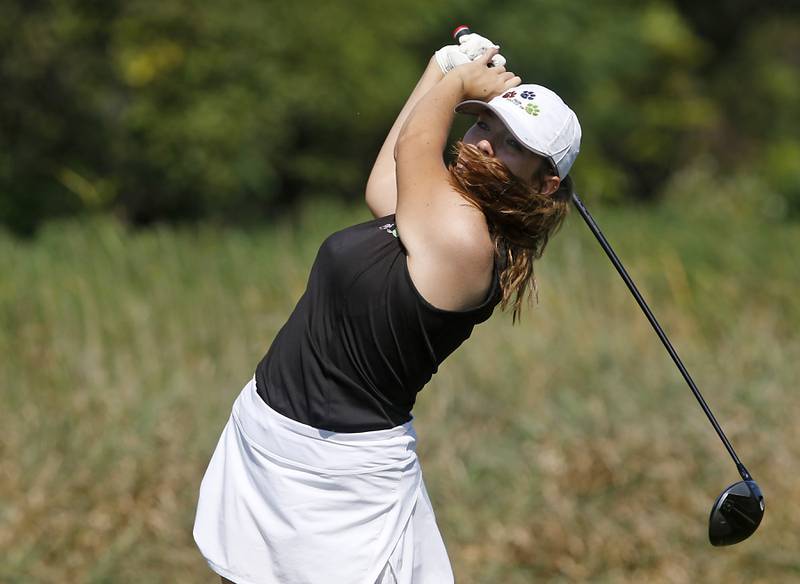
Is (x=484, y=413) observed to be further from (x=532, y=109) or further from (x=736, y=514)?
(x=532, y=109)

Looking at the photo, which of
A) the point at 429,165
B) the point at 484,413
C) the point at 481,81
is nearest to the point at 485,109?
the point at 481,81

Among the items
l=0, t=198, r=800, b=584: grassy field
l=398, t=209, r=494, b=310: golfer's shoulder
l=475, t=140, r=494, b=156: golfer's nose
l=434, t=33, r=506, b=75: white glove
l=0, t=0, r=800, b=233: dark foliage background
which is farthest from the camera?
l=0, t=0, r=800, b=233: dark foliage background

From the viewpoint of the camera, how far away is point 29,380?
624 cm

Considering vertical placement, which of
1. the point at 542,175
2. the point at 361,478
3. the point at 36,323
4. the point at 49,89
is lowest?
the point at 49,89

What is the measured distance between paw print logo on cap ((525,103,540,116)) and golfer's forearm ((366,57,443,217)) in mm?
474

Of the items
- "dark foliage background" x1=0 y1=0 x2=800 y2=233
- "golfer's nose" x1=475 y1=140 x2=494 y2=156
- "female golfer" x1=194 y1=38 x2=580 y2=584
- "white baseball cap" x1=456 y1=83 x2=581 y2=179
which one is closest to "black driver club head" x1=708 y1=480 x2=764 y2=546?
"female golfer" x1=194 y1=38 x2=580 y2=584

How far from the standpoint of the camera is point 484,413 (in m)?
6.26

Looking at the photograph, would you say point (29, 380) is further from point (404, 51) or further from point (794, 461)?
point (404, 51)

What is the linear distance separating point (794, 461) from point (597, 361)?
3.97 ft

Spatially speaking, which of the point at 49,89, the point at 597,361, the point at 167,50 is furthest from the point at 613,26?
the point at 597,361

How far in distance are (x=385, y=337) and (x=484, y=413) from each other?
3.56m

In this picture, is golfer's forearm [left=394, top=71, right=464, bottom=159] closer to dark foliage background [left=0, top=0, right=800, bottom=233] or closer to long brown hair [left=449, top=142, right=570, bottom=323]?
long brown hair [left=449, top=142, right=570, bottom=323]

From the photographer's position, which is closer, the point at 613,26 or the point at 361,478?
the point at 361,478

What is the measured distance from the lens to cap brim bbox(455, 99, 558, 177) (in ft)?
8.95
